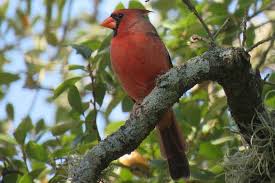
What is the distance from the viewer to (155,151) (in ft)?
12.3

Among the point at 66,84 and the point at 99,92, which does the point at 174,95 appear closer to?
the point at 99,92

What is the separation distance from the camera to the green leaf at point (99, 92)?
3.50 metres

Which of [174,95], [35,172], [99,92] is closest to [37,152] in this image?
[35,172]

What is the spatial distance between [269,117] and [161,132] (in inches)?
39.0

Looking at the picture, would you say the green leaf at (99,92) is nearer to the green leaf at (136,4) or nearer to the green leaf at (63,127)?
the green leaf at (63,127)


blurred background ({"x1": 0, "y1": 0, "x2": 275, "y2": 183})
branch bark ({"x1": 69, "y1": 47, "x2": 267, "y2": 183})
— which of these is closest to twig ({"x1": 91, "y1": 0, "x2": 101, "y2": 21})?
blurred background ({"x1": 0, "y1": 0, "x2": 275, "y2": 183})

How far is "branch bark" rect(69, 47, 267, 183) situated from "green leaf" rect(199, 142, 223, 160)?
Result: 0.76 m

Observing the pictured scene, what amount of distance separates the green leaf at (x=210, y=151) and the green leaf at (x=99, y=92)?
611 mm

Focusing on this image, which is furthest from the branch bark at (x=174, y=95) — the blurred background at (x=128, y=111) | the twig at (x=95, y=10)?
the twig at (x=95, y=10)

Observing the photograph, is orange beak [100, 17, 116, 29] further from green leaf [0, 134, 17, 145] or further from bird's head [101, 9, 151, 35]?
green leaf [0, 134, 17, 145]

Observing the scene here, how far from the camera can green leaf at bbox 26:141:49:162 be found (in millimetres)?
3391

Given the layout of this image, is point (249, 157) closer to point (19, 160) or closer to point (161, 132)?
point (161, 132)

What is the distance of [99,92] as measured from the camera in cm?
353

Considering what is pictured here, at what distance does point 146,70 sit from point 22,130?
761 millimetres
